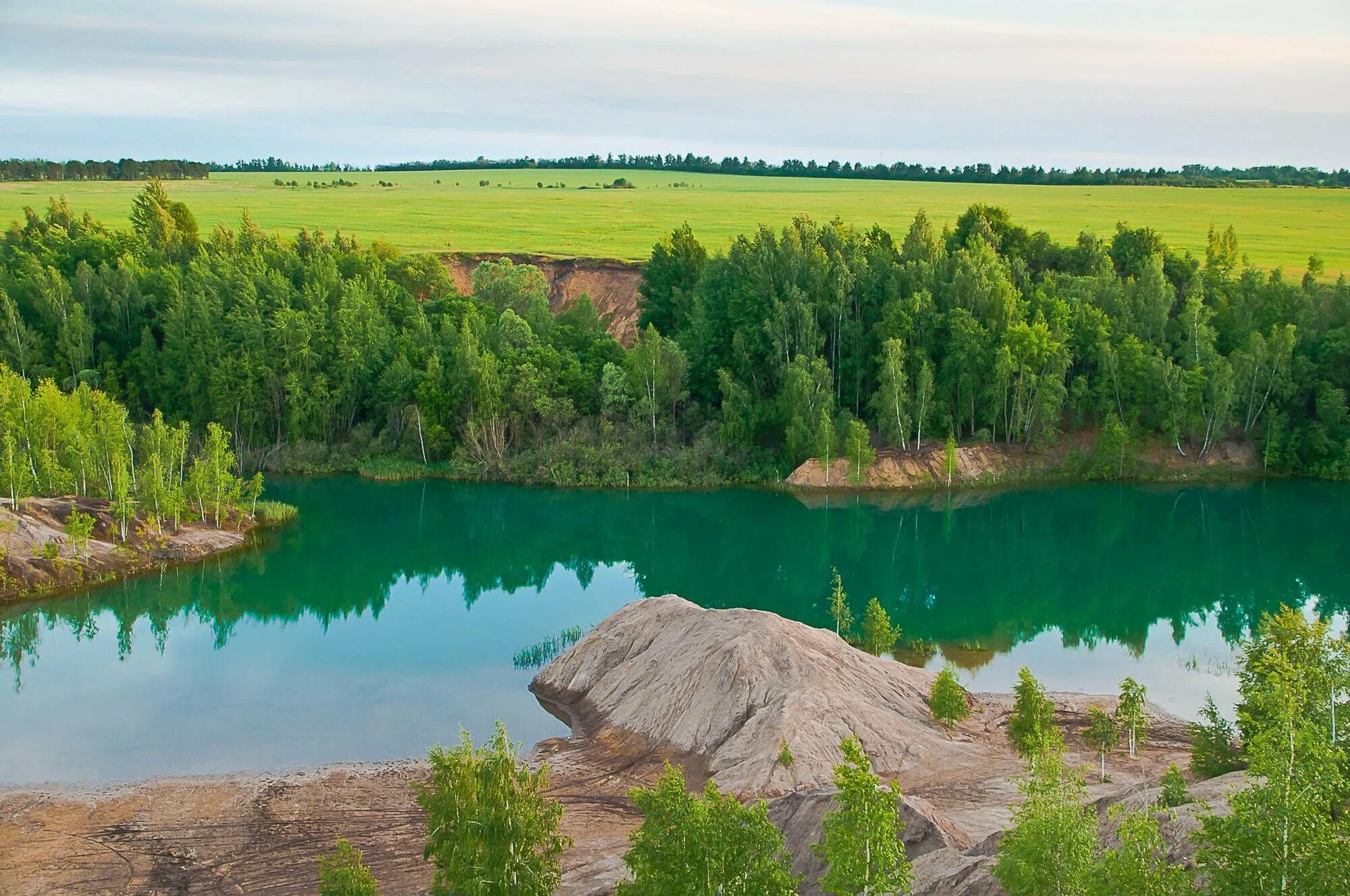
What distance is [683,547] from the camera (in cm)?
4497

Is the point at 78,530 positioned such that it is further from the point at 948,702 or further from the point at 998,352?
the point at 998,352

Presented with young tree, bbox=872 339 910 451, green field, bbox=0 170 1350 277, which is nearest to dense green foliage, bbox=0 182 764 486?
young tree, bbox=872 339 910 451

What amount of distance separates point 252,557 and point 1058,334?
33.6 metres

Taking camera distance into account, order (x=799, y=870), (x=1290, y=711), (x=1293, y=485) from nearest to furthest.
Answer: (x=1290, y=711), (x=799, y=870), (x=1293, y=485)

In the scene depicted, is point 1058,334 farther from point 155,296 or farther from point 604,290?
point 155,296

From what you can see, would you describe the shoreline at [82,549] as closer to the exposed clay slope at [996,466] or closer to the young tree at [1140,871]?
the exposed clay slope at [996,466]

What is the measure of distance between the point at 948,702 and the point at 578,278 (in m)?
57.5

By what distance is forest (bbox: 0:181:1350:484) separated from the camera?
2061 inches

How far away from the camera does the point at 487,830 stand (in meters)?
16.5

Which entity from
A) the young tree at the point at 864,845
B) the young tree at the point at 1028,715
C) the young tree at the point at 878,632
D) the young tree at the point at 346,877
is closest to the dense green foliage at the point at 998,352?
the young tree at the point at 878,632

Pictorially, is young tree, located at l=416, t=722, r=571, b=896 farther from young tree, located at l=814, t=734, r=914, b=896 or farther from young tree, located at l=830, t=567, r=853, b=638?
young tree, located at l=830, t=567, r=853, b=638

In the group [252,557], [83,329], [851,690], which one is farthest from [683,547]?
[83,329]

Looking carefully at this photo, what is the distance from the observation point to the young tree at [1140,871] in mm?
13430

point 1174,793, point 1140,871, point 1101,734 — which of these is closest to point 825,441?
point 1101,734
